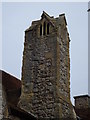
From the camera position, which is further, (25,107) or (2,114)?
(25,107)

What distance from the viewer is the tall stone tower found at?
11773 millimetres

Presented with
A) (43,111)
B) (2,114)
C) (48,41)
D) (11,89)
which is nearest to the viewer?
(2,114)

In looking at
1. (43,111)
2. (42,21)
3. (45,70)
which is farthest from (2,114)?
(42,21)

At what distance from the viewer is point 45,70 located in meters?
12.3

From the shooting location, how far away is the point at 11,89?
47.2 feet

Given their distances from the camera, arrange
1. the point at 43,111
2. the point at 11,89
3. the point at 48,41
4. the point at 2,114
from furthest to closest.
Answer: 1. the point at 11,89
2. the point at 48,41
3. the point at 43,111
4. the point at 2,114

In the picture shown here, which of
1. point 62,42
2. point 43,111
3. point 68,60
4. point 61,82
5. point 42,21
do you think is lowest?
point 43,111

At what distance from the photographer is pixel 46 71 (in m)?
12.3

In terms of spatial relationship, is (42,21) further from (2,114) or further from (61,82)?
(2,114)

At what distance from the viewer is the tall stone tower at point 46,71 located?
1177 cm

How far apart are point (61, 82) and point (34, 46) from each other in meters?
2.15

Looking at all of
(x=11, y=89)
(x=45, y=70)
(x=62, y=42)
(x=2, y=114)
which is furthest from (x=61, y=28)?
(x=2, y=114)

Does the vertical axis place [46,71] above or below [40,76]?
above

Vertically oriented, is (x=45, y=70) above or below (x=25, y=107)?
above
